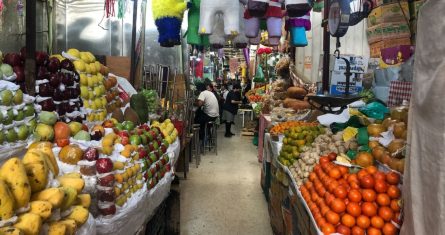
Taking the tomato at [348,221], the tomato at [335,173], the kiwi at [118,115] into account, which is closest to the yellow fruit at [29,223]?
the tomato at [348,221]

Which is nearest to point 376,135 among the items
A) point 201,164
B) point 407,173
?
point 407,173

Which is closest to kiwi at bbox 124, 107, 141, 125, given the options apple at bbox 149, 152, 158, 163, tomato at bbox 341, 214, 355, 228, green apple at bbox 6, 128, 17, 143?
apple at bbox 149, 152, 158, 163

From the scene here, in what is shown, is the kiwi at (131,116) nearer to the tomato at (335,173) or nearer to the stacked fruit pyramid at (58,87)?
the stacked fruit pyramid at (58,87)

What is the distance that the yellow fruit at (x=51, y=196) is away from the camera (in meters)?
1.52

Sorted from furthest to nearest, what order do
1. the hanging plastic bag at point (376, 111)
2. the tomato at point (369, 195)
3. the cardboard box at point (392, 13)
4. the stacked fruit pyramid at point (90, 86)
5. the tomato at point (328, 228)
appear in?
the cardboard box at point (392, 13) < the hanging plastic bag at point (376, 111) < the stacked fruit pyramid at point (90, 86) < the tomato at point (369, 195) < the tomato at point (328, 228)

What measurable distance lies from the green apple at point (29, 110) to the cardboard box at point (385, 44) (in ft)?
13.9

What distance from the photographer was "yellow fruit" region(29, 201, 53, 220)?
1.41 meters

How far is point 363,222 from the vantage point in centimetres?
231

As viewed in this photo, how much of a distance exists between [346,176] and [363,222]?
507 millimetres

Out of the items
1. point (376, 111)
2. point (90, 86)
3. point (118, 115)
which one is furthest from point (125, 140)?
point (376, 111)

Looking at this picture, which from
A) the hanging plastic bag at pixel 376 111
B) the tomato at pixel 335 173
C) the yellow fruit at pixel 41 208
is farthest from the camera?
the hanging plastic bag at pixel 376 111

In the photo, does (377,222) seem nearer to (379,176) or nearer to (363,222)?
(363,222)

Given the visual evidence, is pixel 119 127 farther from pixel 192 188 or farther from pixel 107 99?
pixel 192 188

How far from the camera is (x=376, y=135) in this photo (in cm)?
322
